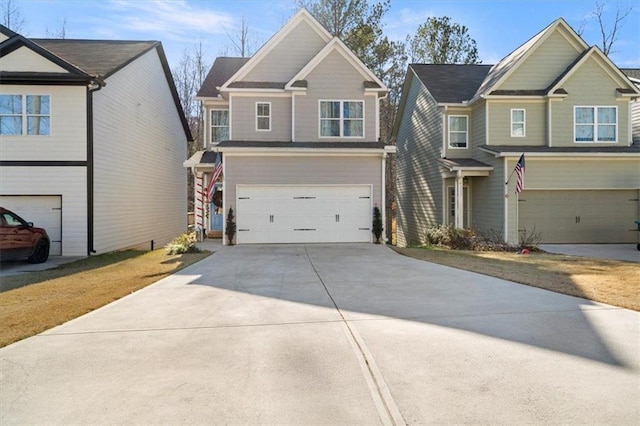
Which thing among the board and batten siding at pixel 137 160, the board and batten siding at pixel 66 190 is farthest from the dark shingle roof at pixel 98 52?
the board and batten siding at pixel 66 190

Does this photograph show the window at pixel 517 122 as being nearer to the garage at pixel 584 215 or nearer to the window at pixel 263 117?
the garage at pixel 584 215

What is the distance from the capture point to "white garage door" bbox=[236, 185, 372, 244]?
15297 mm

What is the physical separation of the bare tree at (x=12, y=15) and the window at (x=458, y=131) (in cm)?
2790

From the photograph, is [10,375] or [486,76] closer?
[10,375]

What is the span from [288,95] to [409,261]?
345 inches

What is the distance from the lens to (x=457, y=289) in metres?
7.52

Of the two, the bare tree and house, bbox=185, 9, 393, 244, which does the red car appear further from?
the bare tree

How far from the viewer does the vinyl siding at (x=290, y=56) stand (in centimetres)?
1652

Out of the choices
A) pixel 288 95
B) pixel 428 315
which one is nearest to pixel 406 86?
pixel 288 95

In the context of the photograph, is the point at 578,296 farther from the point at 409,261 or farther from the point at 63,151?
the point at 63,151

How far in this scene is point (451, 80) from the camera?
1989 cm

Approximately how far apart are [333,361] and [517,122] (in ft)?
53.4

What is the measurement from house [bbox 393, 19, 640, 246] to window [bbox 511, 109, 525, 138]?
4 centimetres

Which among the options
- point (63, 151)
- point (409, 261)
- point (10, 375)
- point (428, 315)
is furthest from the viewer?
point (63, 151)
